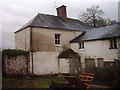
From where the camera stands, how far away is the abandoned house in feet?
51.9

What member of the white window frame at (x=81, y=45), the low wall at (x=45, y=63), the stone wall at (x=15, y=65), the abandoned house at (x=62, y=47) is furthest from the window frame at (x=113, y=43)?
the stone wall at (x=15, y=65)

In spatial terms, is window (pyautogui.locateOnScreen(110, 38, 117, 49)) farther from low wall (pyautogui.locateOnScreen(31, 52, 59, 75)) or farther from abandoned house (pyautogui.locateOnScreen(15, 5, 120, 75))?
low wall (pyautogui.locateOnScreen(31, 52, 59, 75))

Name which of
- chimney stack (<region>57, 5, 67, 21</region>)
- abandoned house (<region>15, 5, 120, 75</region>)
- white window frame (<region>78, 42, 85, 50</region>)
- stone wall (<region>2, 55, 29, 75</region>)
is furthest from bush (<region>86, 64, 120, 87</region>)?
chimney stack (<region>57, 5, 67, 21</region>)

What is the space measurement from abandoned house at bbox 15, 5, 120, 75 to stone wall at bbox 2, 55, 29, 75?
685 millimetres

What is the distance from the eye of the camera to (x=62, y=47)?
62.7 feet

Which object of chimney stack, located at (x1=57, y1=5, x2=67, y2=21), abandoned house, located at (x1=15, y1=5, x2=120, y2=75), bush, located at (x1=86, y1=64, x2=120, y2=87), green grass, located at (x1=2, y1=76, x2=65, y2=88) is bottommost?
green grass, located at (x1=2, y1=76, x2=65, y2=88)

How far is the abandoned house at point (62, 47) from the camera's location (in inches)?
623

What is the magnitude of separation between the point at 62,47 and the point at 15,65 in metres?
6.67

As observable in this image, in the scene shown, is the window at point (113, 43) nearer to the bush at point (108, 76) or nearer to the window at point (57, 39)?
the bush at point (108, 76)

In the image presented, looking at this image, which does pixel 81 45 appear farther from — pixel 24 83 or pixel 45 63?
pixel 24 83

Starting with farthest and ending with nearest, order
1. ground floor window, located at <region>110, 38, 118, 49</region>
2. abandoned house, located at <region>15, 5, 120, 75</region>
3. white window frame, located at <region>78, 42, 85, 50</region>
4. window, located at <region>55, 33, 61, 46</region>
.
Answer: window, located at <region>55, 33, 61, 46</region>
white window frame, located at <region>78, 42, 85, 50</region>
abandoned house, located at <region>15, 5, 120, 75</region>
ground floor window, located at <region>110, 38, 118, 49</region>

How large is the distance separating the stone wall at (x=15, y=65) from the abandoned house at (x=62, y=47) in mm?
685

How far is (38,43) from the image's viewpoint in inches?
673

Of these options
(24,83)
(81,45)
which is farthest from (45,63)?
(81,45)
